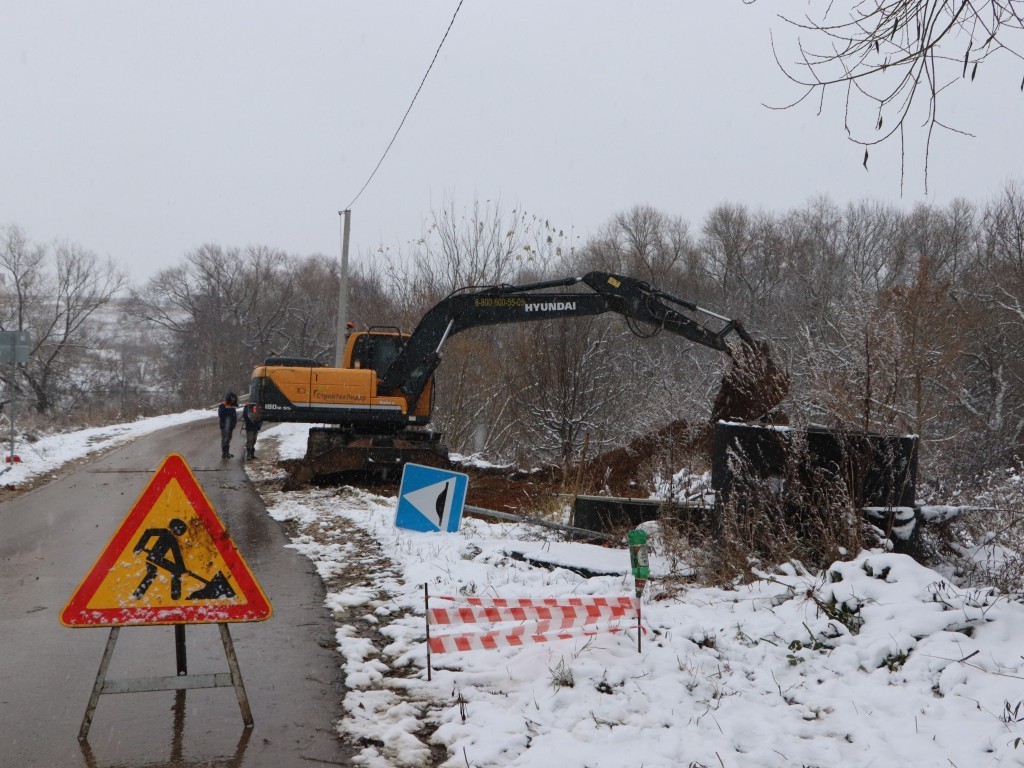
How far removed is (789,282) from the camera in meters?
46.5

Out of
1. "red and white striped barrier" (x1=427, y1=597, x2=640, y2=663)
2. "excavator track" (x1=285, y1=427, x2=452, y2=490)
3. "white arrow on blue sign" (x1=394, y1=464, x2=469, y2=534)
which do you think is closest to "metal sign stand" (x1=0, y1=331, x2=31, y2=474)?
"excavator track" (x1=285, y1=427, x2=452, y2=490)

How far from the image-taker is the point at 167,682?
4594mm

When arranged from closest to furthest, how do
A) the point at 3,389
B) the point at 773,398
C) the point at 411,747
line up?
1. the point at 411,747
2. the point at 773,398
3. the point at 3,389

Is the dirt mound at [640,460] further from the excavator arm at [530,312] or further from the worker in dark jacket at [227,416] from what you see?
the worker in dark jacket at [227,416]

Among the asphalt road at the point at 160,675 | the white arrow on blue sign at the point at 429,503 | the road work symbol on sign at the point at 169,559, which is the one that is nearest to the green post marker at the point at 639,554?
the white arrow on blue sign at the point at 429,503

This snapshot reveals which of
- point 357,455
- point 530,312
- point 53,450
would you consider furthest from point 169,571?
point 53,450

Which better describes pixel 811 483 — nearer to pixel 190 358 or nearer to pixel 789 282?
pixel 789 282

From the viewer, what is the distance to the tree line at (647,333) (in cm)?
1391

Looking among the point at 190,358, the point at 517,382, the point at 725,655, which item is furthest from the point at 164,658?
Answer: the point at 190,358

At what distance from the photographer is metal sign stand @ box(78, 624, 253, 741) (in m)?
4.45

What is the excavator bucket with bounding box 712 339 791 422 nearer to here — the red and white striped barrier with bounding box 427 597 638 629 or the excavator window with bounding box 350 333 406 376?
the red and white striped barrier with bounding box 427 597 638 629

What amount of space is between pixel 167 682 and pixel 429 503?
3.58 meters

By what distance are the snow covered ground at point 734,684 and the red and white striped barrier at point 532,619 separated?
0.12 metres

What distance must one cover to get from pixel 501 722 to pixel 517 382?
20.7m
